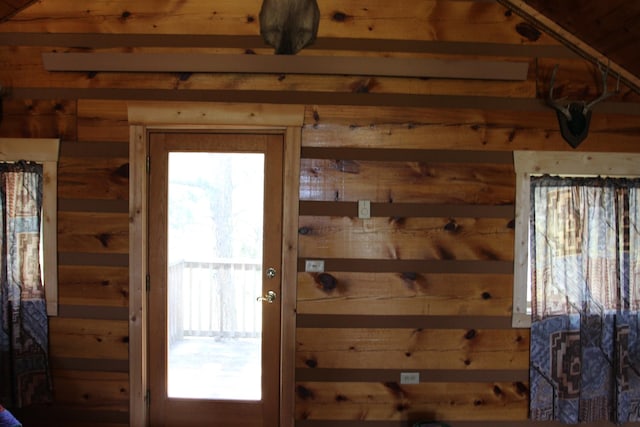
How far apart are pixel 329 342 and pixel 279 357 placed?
0.37 metres

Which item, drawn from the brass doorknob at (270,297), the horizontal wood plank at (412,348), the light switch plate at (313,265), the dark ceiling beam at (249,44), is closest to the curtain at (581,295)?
the horizontal wood plank at (412,348)

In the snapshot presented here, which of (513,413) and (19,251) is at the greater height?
(19,251)

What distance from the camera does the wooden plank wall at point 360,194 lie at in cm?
274

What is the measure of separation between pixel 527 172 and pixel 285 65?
1.81m

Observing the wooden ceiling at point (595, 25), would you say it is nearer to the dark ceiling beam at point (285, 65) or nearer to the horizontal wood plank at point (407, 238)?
the dark ceiling beam at point (285, 65)

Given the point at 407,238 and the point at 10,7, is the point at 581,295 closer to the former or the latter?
the point at 407,238

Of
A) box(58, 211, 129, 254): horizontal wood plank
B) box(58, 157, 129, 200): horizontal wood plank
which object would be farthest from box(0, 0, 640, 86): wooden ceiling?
box(58, 211, 129, 254): horizontal wood plank

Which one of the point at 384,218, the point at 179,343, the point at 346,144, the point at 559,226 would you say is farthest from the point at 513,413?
the point at 179,343

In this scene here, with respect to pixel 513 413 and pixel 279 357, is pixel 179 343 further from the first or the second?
pixel 513 413

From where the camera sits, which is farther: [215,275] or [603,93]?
[215,275]

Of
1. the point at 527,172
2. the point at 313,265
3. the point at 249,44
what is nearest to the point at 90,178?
the point at 249,44

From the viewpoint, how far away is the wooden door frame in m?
2.70

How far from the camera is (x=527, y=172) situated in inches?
109

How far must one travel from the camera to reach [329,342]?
2760 millimetres
